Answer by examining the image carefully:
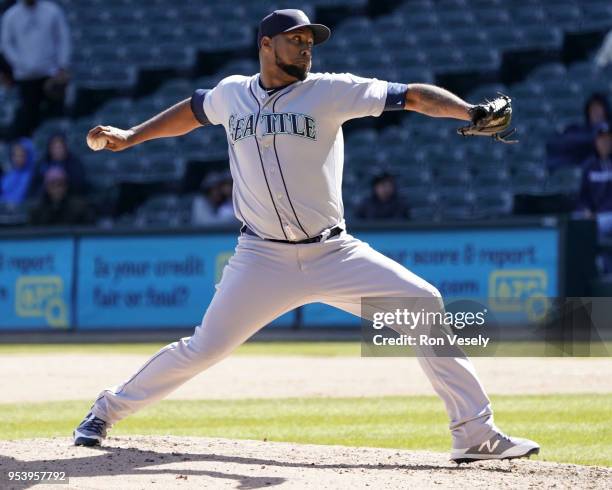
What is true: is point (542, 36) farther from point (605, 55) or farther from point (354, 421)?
point (354, 421)

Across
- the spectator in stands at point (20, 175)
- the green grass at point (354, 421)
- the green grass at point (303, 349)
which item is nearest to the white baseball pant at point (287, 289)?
the green grass at point (354, 421)

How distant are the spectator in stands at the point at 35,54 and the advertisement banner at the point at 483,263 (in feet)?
21.1

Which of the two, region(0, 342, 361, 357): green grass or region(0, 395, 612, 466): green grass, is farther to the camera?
region(0, 342, 361, 357): green grass

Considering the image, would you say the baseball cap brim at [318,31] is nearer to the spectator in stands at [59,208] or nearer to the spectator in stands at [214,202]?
the spectator in stands at [214,202]

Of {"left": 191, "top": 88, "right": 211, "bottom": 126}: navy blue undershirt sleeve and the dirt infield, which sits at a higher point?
{"left": 191, "top": 88, "right": 211, "bottom": 126}: navy blue undershirt sleeve

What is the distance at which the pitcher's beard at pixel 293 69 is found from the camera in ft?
19.7

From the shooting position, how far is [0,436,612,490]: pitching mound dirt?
17.6ft

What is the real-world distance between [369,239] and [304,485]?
9089 millimetres

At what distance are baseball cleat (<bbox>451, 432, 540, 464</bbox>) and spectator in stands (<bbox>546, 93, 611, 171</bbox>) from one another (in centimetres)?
1000

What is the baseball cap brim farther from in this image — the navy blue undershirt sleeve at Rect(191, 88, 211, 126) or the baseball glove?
the baseball glove

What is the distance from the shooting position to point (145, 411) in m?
8.67

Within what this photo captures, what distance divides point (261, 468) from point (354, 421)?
2223 mm
